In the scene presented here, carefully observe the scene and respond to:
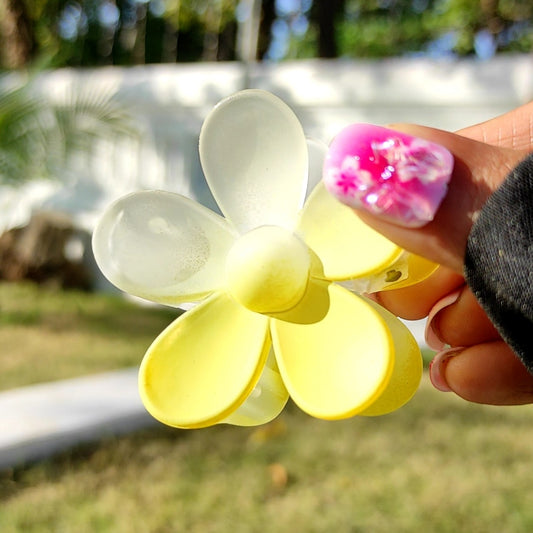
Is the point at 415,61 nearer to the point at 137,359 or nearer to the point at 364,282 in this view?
the point at 137,359

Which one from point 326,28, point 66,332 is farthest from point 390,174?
point 326,28

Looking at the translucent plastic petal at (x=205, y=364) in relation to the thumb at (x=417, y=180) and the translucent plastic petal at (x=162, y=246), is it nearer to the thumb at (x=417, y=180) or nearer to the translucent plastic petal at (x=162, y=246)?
the translucent plastic petal at (x=162, y=246)

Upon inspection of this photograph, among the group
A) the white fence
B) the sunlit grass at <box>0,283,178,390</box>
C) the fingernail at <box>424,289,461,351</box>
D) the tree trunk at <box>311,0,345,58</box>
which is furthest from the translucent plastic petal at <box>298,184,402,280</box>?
the tree trunk at <box>311,0,345,58</box>

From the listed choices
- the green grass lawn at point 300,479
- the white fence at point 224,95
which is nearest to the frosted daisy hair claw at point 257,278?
the green grass lawn at point 300,479

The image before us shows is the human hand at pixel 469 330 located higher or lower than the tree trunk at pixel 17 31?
higher

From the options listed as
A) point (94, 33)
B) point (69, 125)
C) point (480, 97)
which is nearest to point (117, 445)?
point (69, 125)

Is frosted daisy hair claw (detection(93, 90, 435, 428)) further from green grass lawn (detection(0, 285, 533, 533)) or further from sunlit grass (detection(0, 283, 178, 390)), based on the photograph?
sunlit grass (detection(0, 283, 178, 390))
